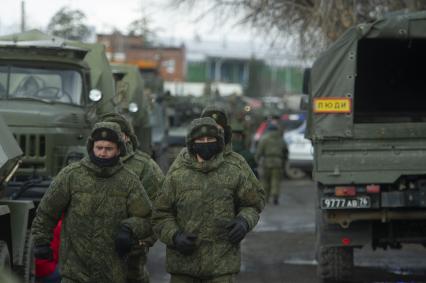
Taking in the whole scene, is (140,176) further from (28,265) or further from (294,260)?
(294,260)

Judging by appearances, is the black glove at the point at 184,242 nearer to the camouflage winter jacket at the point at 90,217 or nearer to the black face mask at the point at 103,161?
the camouflage winter jacket at the point at 90,217

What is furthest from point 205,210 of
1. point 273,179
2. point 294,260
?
point 273,179

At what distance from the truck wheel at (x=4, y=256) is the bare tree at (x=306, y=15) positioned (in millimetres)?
10711

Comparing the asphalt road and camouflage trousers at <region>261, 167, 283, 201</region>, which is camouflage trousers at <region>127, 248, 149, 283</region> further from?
camouflage trousers at <region>261, 167, 283, 201</region>

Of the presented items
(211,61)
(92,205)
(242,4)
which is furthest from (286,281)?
(211,61)

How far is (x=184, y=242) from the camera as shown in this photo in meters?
6.57

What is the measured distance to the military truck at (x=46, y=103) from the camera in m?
11.5

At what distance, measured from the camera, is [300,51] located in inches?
793

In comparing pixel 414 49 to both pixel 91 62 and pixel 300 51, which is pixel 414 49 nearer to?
pixel 91 62

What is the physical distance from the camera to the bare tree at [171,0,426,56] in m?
18.1

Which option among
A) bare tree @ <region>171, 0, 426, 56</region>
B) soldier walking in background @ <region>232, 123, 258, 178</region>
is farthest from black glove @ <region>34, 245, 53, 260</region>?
bare tree @ <region>171, 0, 426, 56</region>

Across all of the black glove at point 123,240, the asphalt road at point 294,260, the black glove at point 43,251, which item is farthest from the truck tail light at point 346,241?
the black glove at point 43,251

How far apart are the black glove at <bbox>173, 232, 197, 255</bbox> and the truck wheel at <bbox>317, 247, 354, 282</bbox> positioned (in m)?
4.54

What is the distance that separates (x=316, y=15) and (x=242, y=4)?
2.04m
